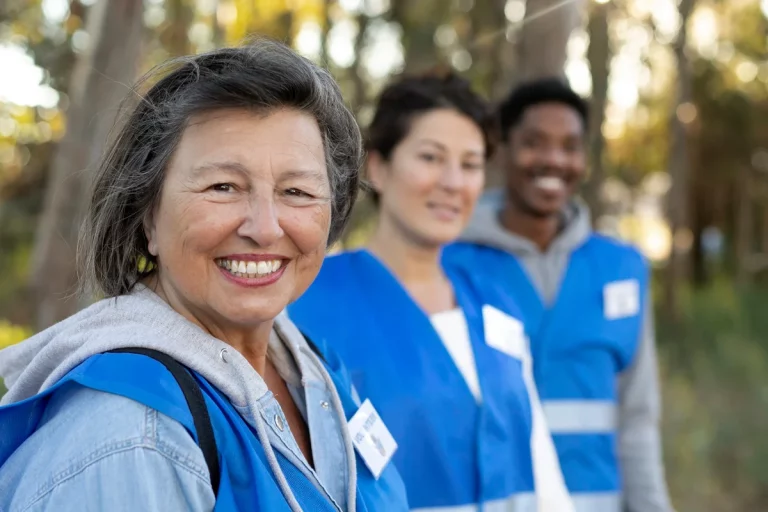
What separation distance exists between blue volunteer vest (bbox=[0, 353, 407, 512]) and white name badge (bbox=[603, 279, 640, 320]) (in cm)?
177

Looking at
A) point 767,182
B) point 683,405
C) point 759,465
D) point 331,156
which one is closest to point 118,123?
point 331,156

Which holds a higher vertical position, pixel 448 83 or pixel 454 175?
pixel 448 83

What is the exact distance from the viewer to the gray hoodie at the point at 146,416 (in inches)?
41.3

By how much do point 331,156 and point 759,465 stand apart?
574 cm

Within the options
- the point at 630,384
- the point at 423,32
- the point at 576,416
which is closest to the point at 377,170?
the point at 576,416

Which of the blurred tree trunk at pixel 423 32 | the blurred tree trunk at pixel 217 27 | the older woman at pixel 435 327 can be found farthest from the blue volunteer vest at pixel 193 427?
the blurred tree trunk at pixel 217 27

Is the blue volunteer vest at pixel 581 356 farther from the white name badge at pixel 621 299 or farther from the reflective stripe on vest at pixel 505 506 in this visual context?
the reflective stripe on vest at pixel 505 506

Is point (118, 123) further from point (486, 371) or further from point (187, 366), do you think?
point (486, 371)

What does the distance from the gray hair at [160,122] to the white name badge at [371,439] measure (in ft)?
1.56

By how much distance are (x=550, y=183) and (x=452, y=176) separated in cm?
67

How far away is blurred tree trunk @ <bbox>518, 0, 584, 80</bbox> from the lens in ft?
14.8

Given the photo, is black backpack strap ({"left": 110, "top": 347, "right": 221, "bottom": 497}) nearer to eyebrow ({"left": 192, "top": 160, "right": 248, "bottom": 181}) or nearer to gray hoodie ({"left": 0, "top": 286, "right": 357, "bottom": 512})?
gray hoodie ({"left": 0, "top": 286, "right": 357, "bottom": 512})

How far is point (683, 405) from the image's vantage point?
722 cm

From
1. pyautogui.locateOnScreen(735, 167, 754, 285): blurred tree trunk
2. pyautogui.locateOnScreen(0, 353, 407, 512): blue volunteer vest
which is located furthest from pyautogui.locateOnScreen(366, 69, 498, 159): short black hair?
pyautogui.locateOnScreen(735, 167, 754, 285): blurred tree trunk
